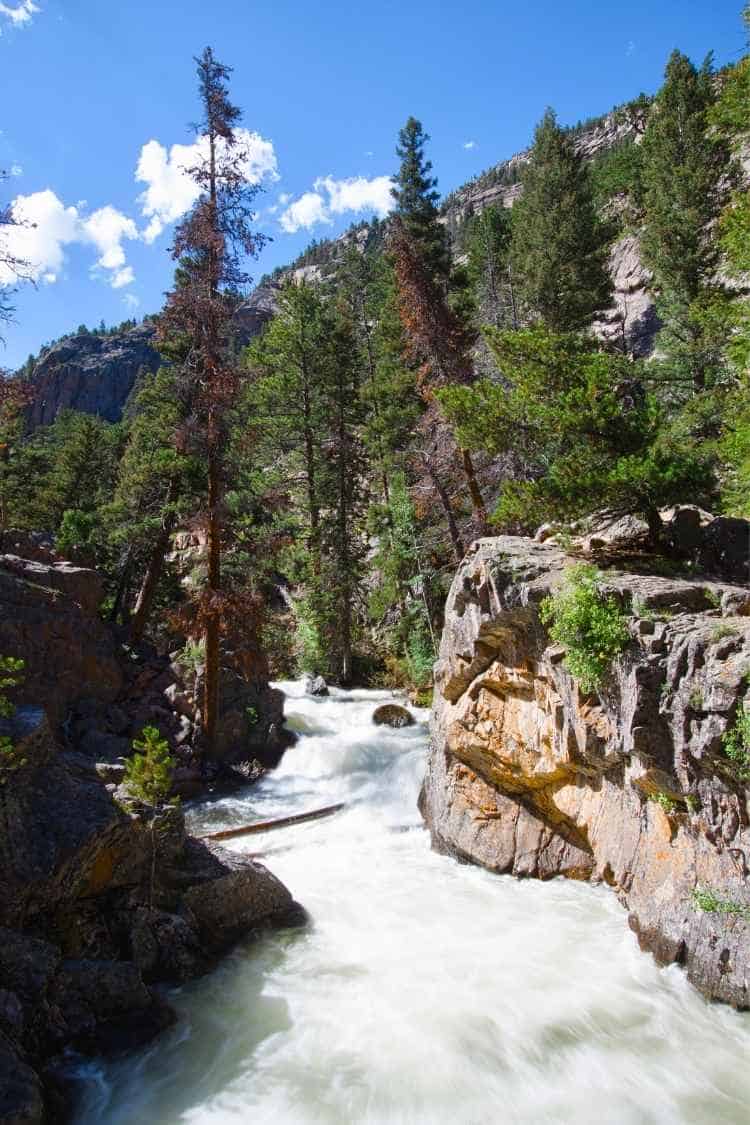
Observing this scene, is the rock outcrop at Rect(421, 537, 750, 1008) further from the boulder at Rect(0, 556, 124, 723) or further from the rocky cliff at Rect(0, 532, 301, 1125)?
the boulder at Rect(0, 556, 124, 723)

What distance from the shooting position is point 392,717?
64.1 feet

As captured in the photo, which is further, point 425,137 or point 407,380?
point 407,380

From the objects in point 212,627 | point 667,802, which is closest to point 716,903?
point 667,802

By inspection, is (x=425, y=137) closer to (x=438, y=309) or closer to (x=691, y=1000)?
(x=438, y=309)

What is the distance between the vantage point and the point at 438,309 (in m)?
20.1

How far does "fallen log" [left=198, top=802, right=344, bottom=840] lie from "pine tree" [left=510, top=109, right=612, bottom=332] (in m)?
22.1

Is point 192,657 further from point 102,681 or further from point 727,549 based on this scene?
point 727,549

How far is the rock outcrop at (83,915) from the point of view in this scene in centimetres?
629

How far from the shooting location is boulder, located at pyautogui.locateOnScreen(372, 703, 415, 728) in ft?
63.7

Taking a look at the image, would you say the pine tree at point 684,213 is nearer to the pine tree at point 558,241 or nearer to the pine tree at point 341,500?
the pine tree at point 558,241

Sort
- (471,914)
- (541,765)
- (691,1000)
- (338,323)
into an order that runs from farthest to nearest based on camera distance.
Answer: (338,323), (541,765), (471,914), (691,1000)

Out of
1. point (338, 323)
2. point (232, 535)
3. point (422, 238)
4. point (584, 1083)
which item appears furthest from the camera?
point (338, 323)

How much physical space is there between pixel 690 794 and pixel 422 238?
20354mm

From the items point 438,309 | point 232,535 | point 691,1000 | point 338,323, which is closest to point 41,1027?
point 691,1000
